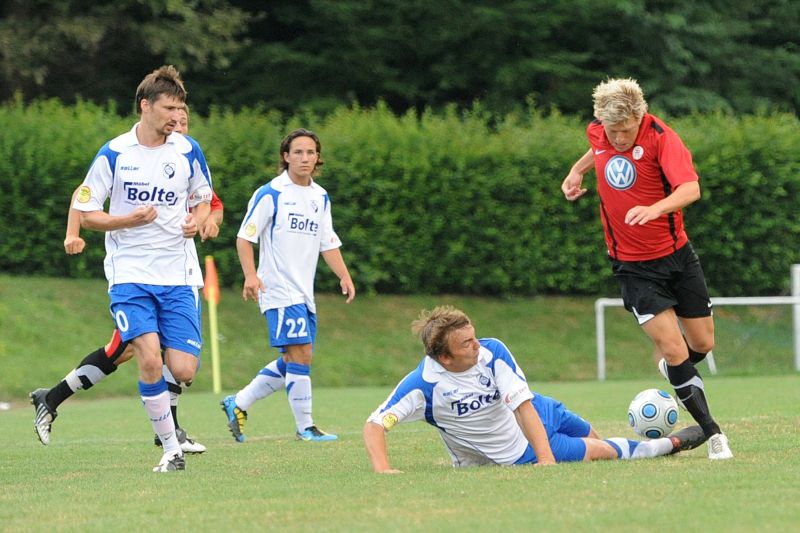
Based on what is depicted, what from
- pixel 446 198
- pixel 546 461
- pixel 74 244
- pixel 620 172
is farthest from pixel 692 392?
pixel 446 198

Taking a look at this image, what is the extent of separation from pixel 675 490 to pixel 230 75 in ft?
86.1

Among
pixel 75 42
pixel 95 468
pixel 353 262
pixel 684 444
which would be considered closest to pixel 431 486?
pixel 684 444

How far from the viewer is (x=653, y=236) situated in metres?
8.16

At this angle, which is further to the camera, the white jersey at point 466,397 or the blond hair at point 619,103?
the blond hair at point 619,103

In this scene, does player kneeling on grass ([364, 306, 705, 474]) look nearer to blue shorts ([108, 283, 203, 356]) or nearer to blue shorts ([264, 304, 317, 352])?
blue shorts ([108, 283, 203, 356])

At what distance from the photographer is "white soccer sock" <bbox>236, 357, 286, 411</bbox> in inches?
417

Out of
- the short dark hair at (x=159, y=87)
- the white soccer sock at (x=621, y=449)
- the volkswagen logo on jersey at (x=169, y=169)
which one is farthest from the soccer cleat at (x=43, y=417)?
the white soccer sock at (x=621, y=449)

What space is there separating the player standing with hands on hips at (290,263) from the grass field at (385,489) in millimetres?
403

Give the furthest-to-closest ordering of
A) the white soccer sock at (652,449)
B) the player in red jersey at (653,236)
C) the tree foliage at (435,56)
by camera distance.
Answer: the tree foliage at (435,56)
the white soccer sock at (652,449)
the player in red jersey at (653,236)

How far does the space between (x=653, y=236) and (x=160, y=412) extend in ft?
10.4

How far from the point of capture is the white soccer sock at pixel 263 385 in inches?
417

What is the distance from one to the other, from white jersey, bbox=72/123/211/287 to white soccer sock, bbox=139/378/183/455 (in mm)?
643

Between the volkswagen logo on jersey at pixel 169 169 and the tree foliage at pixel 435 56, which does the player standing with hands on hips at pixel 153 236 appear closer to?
the volkswagen logo on jersey at pixel 169 169

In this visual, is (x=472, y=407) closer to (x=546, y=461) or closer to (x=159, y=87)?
(x=546, y=461)
